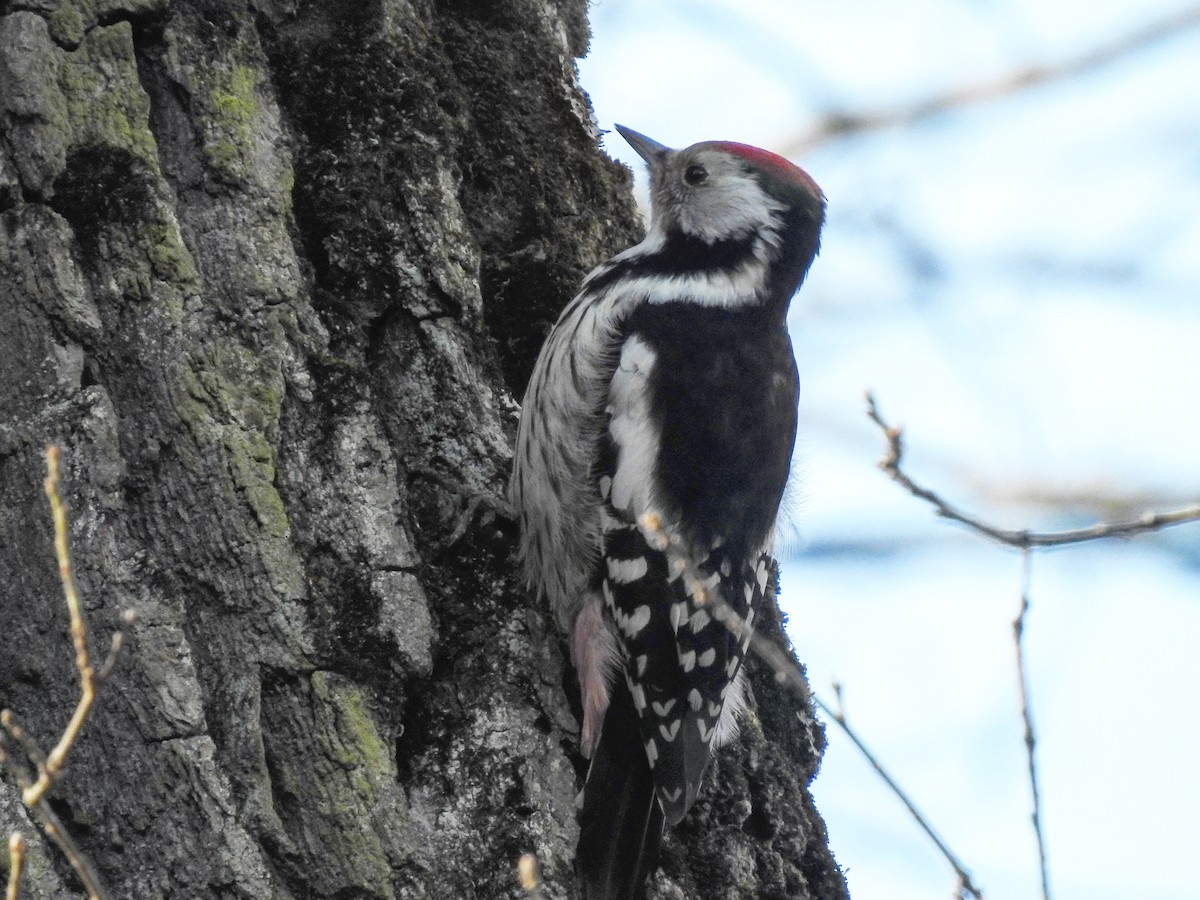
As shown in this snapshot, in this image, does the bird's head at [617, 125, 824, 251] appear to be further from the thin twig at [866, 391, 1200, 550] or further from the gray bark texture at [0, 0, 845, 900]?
the thin twig at [866, 391, 1200, 550]

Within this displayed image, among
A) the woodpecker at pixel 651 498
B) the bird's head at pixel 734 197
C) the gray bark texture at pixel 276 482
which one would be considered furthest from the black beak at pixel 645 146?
the gray bark texture at pixel 276 482

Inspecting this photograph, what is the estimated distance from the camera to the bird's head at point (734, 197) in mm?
3619

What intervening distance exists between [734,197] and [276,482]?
1.79 metres

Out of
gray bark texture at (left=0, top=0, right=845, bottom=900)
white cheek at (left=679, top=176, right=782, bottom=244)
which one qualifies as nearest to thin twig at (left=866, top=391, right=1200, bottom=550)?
gray bark texture at (left=0, top=0, right=845, bottom=900)

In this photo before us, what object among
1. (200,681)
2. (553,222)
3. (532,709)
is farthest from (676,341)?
(200,681)

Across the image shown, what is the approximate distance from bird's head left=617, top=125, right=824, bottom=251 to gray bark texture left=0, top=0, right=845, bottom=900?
866mm

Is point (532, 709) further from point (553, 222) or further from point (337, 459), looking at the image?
point (553, 222)

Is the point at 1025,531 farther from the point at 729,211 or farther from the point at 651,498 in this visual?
the point at 729,211

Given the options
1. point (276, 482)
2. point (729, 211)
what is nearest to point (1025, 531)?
point (276, 482)

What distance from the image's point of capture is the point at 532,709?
249 centimetres

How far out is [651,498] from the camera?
9.70 ft

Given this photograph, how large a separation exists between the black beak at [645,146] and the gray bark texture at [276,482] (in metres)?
1.02

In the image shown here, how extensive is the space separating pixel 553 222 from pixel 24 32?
48.3 inches

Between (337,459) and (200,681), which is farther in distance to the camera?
(337,459)
